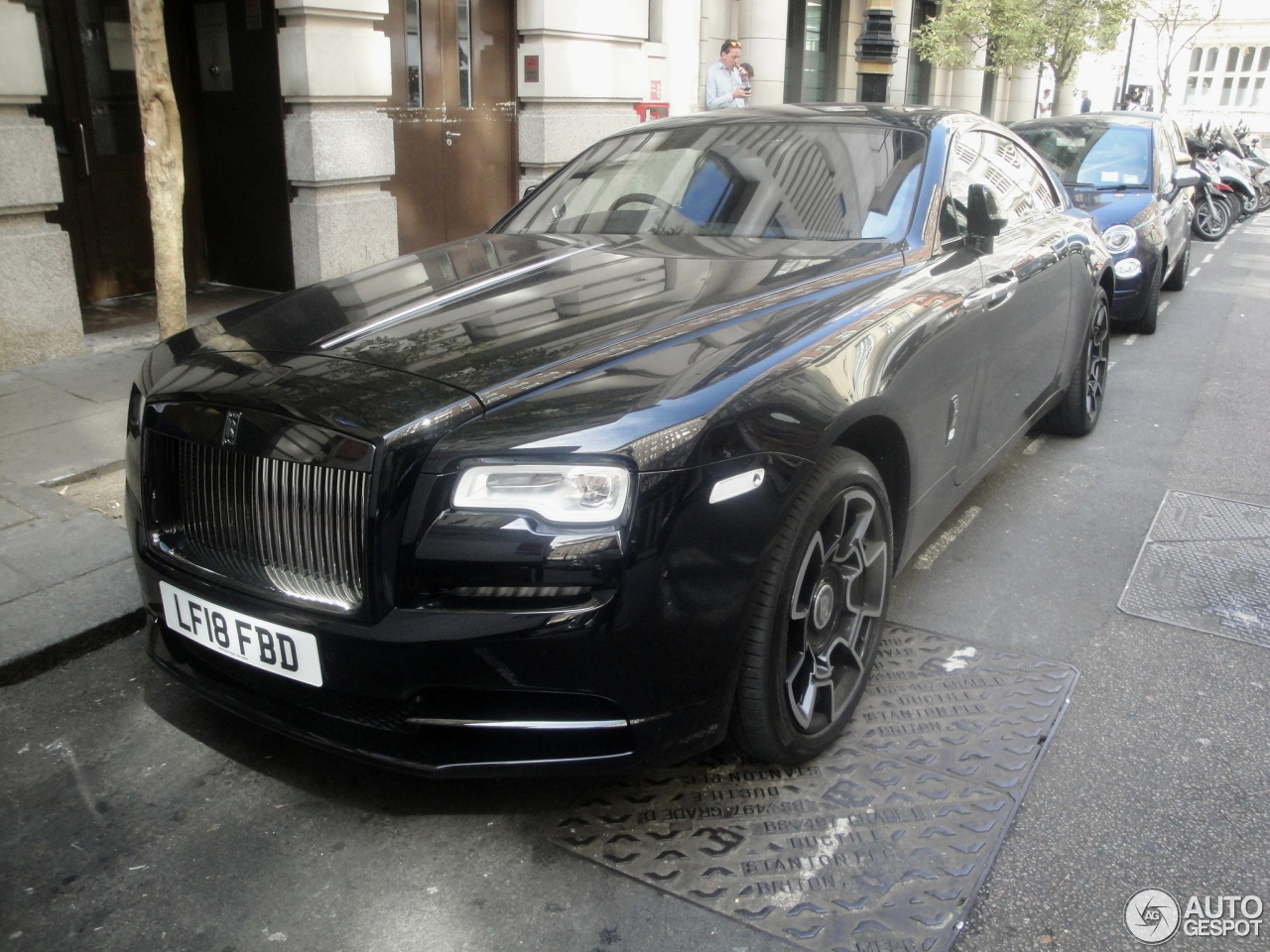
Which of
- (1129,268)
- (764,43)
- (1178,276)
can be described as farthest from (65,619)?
(764,43)

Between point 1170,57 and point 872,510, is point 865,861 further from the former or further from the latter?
point 1170,57

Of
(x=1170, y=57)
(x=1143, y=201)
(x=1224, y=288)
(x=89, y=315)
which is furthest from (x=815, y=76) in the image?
(x=1170, y=57)

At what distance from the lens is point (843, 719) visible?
2.95m

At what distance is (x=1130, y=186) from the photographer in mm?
8812

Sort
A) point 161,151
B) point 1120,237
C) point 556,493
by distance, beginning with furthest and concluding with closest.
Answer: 1. point 1120,237
2. point 161,151
3. point 556,493

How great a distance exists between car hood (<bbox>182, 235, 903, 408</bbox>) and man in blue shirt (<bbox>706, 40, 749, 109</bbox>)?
339 inches

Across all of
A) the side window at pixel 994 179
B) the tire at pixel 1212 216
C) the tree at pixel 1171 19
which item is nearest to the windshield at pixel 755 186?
the side window at pixel 994 179

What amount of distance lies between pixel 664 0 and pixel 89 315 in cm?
851

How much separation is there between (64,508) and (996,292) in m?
3.67

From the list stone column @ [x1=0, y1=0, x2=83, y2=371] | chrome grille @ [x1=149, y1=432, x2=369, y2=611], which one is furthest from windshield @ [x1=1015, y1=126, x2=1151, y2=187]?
chrome grille @ [x1=149, y1=432, x2=369, y2=611]

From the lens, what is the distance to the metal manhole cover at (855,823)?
7.68 feet

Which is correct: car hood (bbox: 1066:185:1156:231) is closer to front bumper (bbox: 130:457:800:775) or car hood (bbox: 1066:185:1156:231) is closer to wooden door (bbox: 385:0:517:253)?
wooden door (bbox: 385:0:517:253)

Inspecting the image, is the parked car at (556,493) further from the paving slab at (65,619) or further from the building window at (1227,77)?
the building window at (1227,77)

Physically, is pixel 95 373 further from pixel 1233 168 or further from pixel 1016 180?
pixel 1233 168
